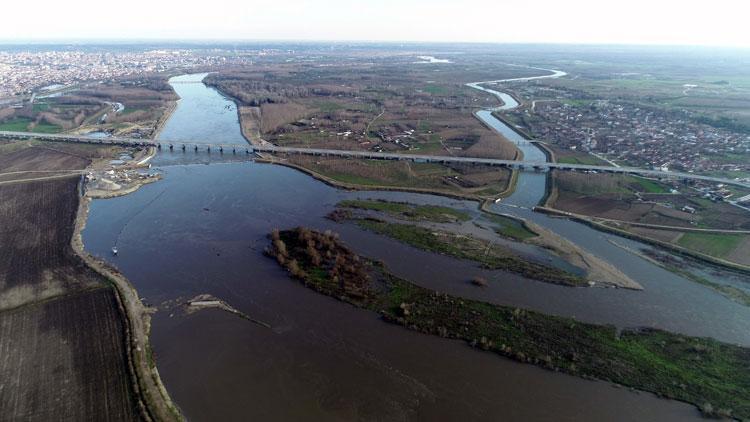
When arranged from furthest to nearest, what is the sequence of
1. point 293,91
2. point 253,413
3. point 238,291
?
point 293,91 → point 238,291 → point 253,413

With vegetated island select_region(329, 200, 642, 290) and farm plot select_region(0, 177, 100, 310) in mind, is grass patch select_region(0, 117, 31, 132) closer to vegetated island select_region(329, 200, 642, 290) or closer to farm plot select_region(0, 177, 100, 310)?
farm plot select_region(0, 177, 100, 310)

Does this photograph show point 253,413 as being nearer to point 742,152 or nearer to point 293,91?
point 742,152

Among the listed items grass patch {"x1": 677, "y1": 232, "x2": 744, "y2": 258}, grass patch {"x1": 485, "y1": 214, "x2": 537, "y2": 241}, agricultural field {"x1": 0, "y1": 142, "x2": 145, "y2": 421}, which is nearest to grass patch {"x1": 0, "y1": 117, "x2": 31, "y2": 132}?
agricultural field {"x1": 0, "y1": 142, "x2": 145, "y2": 421}

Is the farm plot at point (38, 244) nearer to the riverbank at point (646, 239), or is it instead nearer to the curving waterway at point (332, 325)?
the curving waterway at point (332, 325)

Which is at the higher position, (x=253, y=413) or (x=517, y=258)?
(x=517, y=258)

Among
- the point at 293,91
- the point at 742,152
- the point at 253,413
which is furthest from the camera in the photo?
the point at 293,91

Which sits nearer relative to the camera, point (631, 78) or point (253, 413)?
point (253, 413)

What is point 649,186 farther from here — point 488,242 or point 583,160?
point 488,242

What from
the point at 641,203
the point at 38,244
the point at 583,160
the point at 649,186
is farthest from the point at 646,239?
the point at 38,244

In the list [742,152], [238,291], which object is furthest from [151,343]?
[742,152]
